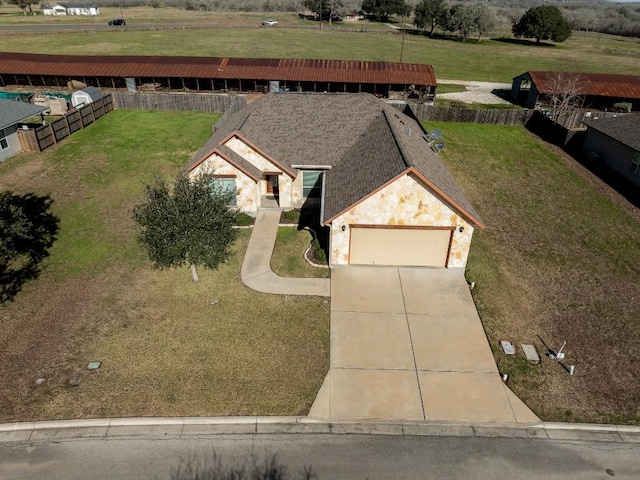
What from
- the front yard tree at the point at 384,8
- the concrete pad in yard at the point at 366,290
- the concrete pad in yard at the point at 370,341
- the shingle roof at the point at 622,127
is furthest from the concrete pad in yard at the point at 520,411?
the front yard tree at the point at 384,8

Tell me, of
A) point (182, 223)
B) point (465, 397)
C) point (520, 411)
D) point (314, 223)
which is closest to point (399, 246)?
point (314, 223)

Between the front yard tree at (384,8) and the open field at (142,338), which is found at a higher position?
the front yard tree at (384,8)

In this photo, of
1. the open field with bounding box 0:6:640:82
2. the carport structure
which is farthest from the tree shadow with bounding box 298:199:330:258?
the open field with bounding box 0:6:640:82

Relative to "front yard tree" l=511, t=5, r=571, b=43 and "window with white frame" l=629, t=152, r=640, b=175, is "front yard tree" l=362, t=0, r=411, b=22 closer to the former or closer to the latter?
"front yard tree" l=511, t=5, r=571, b=43

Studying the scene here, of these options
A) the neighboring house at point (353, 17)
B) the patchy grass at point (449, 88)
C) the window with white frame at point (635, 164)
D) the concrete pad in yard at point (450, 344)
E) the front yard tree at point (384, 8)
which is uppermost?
the front yard tree at point (384, 8)

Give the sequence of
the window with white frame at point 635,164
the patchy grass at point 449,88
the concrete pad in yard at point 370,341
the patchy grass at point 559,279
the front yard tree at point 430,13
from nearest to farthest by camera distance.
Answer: the patchy grass at point 559,279 → the concrete pad in yard at point 370,341 → the window with white frame at point 635,164 → the patchy grass at point 449,88 → the front yard tree at point 430,13

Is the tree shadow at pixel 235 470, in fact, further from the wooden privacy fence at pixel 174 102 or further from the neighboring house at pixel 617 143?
the wooden privacy fence at pixel 174 102
